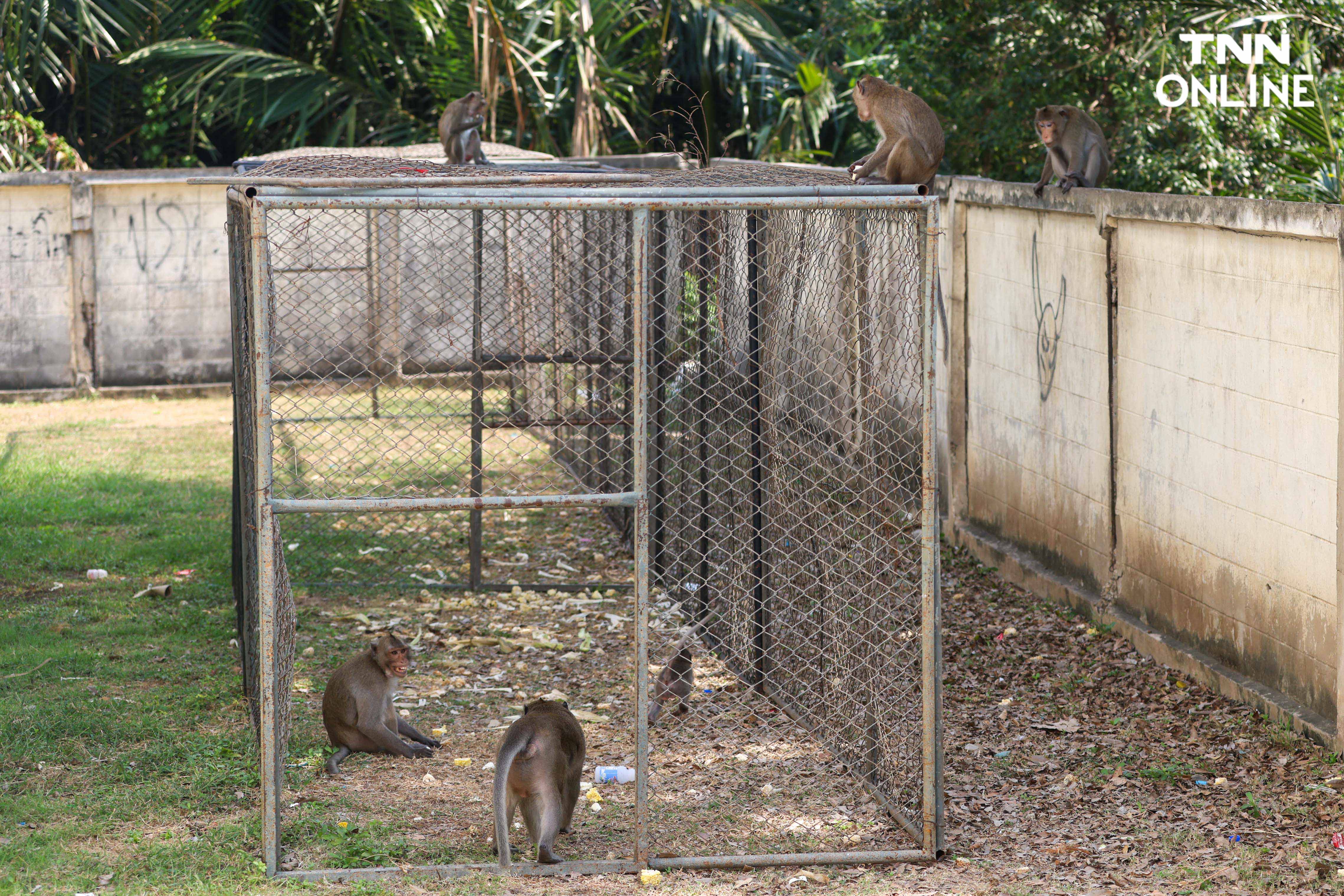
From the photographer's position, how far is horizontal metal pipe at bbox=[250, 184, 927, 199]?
462 cm

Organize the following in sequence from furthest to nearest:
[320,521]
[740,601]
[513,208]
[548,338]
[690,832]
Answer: [548,338], [320,521], [740,601], [690,832], [513,208]

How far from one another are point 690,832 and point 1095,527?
346 centimetres

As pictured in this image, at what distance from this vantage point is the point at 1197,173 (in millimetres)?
11109

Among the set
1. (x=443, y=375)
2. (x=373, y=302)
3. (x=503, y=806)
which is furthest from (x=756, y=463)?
(x=443, y=375)

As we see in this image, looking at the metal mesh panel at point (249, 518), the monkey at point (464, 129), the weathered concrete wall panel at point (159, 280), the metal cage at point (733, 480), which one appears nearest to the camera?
the metal cage at point (733, 480)

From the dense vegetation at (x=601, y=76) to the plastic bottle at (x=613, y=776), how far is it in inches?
292

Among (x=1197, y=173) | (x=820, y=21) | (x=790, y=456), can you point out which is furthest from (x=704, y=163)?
(x=820, y=21)

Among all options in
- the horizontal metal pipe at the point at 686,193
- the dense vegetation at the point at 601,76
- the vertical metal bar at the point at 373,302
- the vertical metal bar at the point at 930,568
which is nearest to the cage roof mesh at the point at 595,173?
the horizontal metal pipe at the point at 686,193

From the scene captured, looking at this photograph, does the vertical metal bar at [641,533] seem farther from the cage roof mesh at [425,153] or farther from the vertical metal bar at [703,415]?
the cage roof mesh at [425,153]

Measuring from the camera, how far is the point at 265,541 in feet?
14.9

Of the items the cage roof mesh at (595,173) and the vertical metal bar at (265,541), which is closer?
the vertical metal bar at (265,541)

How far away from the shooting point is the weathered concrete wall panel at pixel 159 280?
47.8ft

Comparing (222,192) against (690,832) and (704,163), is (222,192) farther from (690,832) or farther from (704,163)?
(690,832)

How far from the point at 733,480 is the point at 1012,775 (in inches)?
89.0
